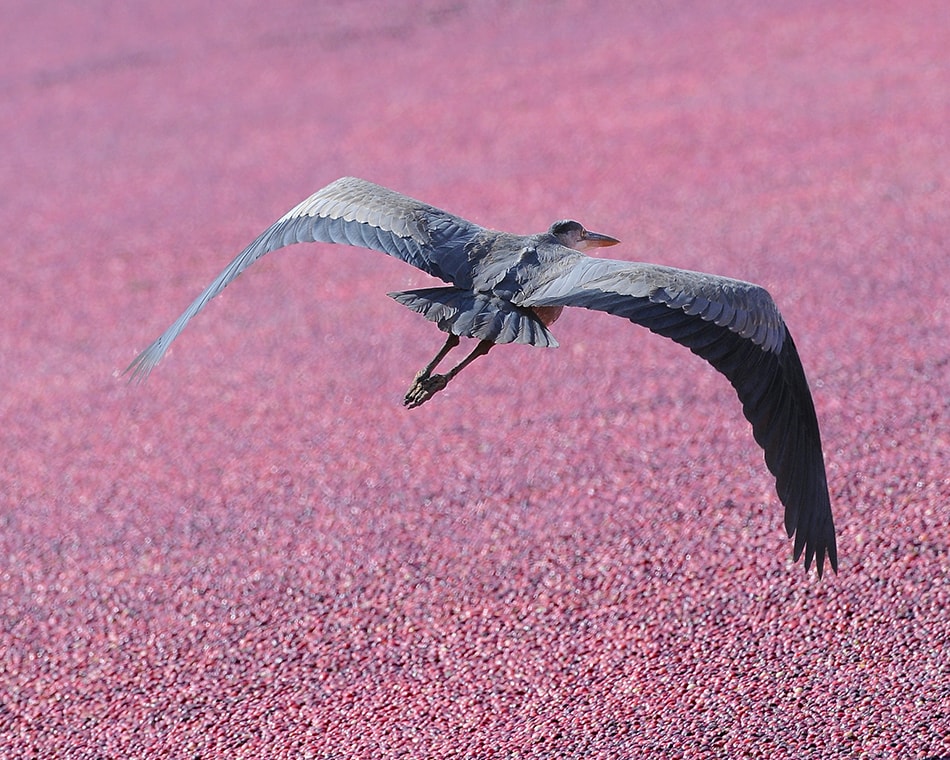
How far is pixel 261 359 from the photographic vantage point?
7418 millimetres

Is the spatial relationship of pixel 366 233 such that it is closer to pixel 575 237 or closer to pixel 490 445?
pixel 575 237

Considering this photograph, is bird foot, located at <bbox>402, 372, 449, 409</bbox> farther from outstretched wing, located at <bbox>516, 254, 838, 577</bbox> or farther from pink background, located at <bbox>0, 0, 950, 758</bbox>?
pink background, located at <bbox>0, 0, 950, 758</bbox>

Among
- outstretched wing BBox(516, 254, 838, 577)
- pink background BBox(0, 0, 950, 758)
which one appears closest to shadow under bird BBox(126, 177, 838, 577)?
outstretched wing BBox(516, 254, 838, 577)

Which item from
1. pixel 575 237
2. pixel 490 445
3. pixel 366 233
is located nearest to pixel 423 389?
pixel 366 233

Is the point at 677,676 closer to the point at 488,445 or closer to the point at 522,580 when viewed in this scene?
the point at 522,580

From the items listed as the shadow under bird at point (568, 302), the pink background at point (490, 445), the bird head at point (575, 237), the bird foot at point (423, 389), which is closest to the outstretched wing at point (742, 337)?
the shadow under bird at point (568, 302)

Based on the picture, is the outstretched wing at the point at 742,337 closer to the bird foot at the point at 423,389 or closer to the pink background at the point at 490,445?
the bird foot at the point at 423,389

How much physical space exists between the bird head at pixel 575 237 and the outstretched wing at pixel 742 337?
23cm

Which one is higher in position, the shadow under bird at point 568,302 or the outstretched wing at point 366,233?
the outstretched wing at point 366,233

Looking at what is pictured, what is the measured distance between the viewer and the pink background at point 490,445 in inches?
171

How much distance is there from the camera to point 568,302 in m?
3.07

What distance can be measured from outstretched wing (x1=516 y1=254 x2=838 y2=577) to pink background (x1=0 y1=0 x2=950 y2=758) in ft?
3.06

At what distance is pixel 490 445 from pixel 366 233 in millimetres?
2449

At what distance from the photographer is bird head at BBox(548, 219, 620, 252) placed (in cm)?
363
